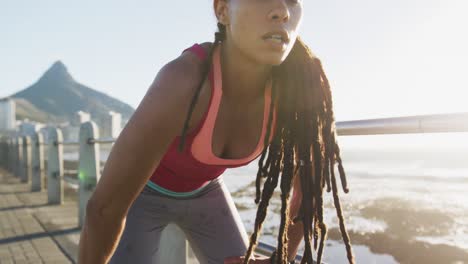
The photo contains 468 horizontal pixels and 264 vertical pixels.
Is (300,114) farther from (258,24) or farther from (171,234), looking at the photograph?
(171,234)

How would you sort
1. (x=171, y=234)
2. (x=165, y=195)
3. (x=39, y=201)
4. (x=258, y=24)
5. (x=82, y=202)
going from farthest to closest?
(x=39, y=201)
(x=82, y=202)
(x=171, y=234)
(x=165, y=195)
(x=258, y=24)

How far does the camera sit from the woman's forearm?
4.30 feet

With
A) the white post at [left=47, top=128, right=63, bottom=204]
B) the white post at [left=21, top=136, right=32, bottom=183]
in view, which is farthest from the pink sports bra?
the white post at [left=21, top=136, right=32, bottom=183]

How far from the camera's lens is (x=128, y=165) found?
129cm

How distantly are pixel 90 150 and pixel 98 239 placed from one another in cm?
371

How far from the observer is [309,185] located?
148cm

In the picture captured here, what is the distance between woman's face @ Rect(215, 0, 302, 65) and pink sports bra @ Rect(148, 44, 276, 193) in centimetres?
16

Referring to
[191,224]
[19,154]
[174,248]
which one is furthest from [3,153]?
[191,224]

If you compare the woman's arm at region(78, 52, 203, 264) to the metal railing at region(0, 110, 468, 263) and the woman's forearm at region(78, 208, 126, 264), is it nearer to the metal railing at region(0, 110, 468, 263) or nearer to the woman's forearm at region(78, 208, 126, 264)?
the woman's forearm at region(78, 208, 126, 264)

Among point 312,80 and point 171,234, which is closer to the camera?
point 312,80

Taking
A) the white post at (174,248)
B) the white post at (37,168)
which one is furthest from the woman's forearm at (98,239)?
the white post at (37,168)

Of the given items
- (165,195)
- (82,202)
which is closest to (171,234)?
(165,195)

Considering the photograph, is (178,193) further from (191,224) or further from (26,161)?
(26,161)

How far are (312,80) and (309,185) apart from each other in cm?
38
